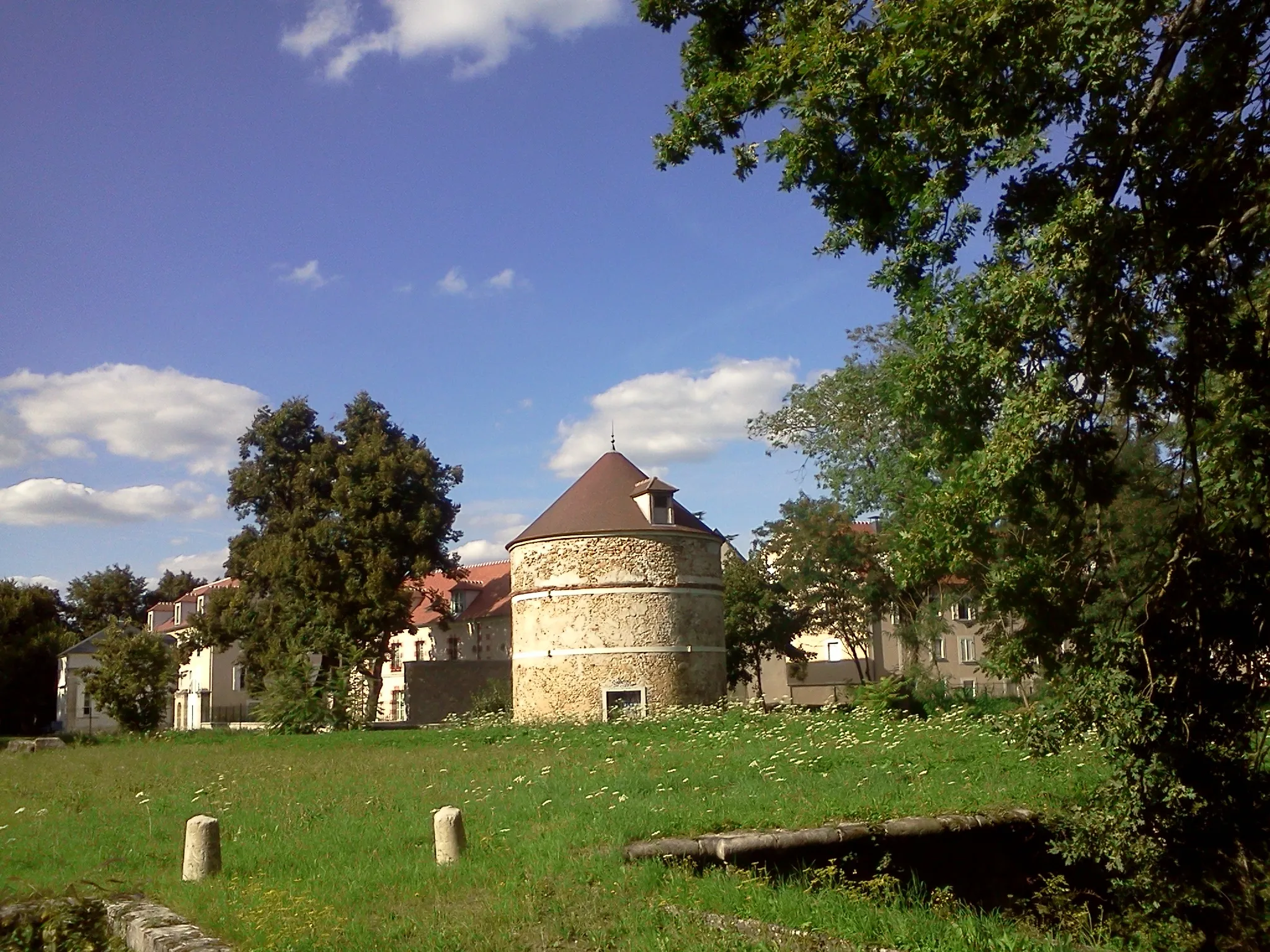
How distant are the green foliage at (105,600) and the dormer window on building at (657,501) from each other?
5111 cm

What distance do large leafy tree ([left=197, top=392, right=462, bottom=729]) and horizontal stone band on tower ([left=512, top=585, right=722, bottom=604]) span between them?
7176 mm

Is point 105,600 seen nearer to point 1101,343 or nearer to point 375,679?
point 375,679

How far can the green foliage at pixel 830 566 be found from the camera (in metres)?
39.4

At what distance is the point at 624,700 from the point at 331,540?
43.0ft

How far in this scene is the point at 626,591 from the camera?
33.8m

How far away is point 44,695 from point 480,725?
33.0 meters

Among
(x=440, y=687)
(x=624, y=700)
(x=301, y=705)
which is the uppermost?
(x=440, y=687)

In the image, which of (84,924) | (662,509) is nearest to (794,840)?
(84,924)

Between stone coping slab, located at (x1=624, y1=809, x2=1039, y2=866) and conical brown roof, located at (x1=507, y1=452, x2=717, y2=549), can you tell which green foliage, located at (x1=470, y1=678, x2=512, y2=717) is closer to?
conical brown roof, located at (x1=507, y1=452, x2=717, y2=549)

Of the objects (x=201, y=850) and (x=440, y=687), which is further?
(x=440, y=687)

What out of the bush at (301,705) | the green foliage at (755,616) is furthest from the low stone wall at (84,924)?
the green foliage at (755,616)

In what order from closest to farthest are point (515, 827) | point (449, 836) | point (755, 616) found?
point (449, 836) < point (515, 827) < point (755, 616)

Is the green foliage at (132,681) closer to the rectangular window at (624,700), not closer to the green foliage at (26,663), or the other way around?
the rectangular window at (624,700)

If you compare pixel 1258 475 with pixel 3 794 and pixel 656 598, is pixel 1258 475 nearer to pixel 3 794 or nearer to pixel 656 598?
pixel 3 794
